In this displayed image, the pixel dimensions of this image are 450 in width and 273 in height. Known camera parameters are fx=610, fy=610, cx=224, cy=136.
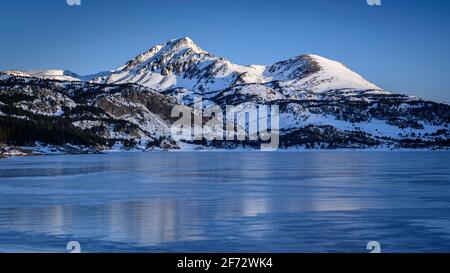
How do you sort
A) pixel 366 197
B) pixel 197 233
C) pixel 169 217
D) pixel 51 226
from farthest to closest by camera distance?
pixel 366 197
pixel 169 217
pixel 51 226
pixel 197 233

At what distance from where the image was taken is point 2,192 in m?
53.0

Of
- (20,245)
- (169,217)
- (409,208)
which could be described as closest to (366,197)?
(409,208)

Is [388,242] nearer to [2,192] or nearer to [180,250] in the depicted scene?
[180,250]

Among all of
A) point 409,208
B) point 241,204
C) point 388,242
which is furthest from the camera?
point 241,204

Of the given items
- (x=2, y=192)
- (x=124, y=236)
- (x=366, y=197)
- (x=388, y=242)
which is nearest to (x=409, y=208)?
(x=366, y=197)

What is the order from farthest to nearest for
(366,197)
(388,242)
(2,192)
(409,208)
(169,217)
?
(2,192), (366,197), (409,208), (169,217), (388,242)

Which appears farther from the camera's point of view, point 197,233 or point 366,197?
point 366,197

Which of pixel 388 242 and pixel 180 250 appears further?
pixel 388 242

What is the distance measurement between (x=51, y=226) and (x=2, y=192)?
23.0 m
